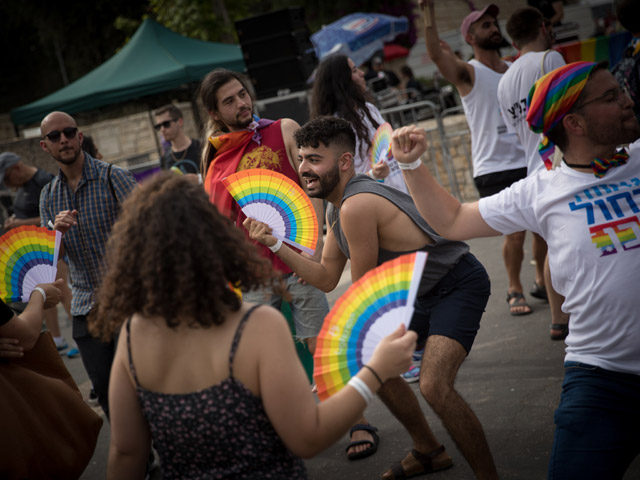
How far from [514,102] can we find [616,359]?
9.48 feet

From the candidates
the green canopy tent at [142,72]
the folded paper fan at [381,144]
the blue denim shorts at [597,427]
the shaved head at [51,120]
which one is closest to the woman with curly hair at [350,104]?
the folded paper fan at [381,144]

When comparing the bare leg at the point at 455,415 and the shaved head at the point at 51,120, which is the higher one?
the shaved head at the point at 51,120

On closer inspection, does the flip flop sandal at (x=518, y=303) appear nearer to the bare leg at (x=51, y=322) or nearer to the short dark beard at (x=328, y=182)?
the short dark beard at (x=328, y=182)

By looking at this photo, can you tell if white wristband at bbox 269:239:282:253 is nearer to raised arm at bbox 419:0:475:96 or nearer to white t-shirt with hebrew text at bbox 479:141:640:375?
white t-shirt with hebrew text at bbox 479:141:640:375

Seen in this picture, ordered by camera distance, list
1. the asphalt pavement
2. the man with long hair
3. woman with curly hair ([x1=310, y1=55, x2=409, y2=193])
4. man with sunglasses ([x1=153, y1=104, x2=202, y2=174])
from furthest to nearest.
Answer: man with sunglasses ([x1=153, y1=104, x2=202, y2=174]) → woman with curly hair ([x1=310, y1=55, x2=409, y2=193]) → the man with long hair → the asphalt pavement

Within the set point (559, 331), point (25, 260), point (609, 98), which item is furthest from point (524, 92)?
point (25, 260)

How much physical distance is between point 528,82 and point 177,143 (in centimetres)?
349

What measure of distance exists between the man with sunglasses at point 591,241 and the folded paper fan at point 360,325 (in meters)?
0.63

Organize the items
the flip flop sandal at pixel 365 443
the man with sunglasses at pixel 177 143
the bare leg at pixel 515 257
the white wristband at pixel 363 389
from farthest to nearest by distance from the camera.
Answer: the man with sunglasses at pixel 177 143
the bare leg at pixel 515 257
the flip flop sandal at pixel 365 443
the white wristband at pixel 363 389

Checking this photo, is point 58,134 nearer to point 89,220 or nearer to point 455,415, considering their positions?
point 89,220

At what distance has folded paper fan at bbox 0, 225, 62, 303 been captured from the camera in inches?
142

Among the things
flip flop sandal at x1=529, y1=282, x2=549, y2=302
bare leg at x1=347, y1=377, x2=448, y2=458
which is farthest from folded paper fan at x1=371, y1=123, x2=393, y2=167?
flip flop sandal at x1=529, y1=282, x2=549, y2=302

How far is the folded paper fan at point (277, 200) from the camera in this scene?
365cm

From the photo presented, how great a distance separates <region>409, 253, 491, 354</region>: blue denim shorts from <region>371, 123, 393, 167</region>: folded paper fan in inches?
46.5
